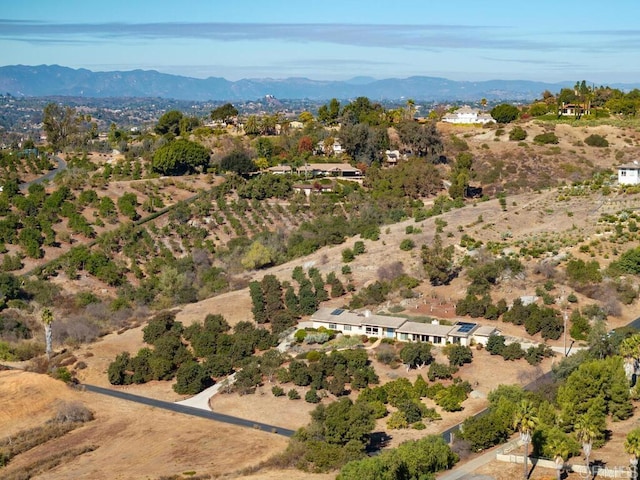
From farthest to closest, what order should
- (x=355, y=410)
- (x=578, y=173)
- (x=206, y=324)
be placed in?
(x=578, y=173), (x=206, y=324), (x=355, y=410)

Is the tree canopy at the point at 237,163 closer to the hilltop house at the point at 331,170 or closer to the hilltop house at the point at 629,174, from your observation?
the hilltop house at the point at 331,170

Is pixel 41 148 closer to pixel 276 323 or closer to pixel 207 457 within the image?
pixel 276 323

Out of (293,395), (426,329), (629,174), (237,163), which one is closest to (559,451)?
(293,395)

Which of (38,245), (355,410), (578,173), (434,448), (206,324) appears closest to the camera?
(434,448)

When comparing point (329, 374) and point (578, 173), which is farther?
point (578, 173)

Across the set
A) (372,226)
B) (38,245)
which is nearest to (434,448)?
(372,226)
